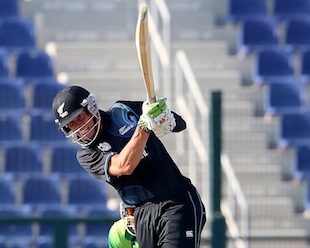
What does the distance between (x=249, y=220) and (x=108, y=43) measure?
4.73 meters

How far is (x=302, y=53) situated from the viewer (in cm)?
1381

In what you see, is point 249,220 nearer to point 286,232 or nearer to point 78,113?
point 286,232

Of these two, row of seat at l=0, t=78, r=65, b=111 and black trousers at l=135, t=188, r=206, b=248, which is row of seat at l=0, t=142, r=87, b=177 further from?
black trousers at l=135, t=188, r=206, b=248

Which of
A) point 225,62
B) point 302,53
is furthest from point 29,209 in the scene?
point 302,53

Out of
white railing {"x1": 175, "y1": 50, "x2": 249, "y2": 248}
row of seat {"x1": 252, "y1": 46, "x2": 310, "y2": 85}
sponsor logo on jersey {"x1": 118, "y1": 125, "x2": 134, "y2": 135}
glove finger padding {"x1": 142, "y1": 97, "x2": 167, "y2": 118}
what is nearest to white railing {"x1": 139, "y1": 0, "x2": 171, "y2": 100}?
white railing {"x1": 175, "y1": 50, "x2": 249, "y2": 248}

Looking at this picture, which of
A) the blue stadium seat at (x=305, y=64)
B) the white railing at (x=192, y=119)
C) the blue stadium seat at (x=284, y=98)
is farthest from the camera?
the blue stadium seat at (x=305, y=64)

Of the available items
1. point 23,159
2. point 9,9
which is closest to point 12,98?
point 23,159

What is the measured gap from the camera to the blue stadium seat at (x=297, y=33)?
14.2 metres

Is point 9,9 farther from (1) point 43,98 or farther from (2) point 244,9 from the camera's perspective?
(2) point 244,9

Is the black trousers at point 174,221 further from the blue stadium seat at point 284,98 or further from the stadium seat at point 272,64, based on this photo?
the stadium seat at point 272,64

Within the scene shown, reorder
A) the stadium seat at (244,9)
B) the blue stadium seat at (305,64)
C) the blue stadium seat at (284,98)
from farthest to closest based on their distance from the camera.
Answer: the stadium seat at (244,9) < the blue stadium seat at (305,64) < the blue stadium seat at (284,98)

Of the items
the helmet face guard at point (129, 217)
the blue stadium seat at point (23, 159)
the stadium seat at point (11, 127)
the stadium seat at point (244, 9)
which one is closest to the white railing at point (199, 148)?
the blue stadium seat at point (23, 159)

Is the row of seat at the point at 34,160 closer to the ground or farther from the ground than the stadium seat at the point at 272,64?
closer to the ground

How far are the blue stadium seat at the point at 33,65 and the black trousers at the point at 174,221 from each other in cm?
633
